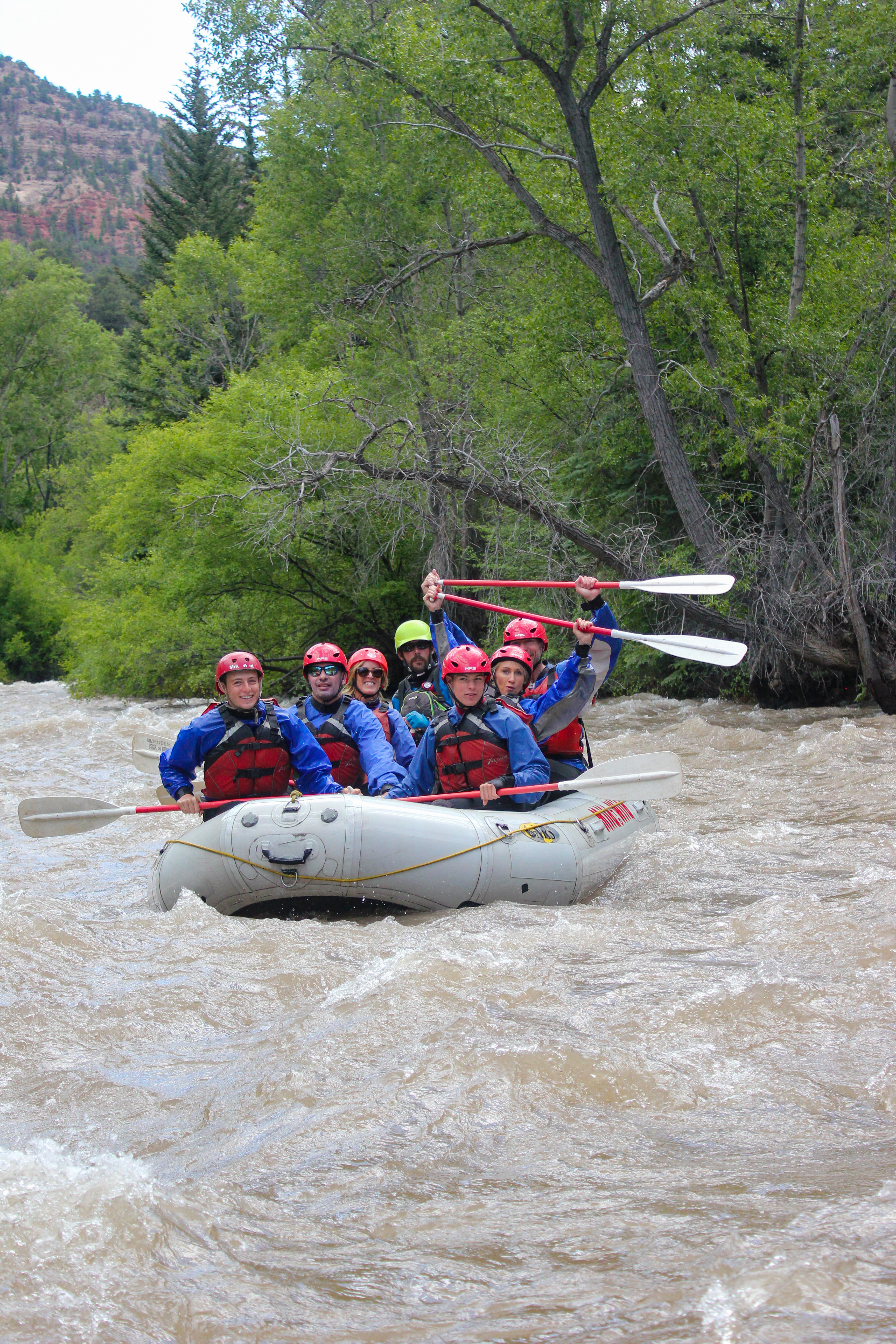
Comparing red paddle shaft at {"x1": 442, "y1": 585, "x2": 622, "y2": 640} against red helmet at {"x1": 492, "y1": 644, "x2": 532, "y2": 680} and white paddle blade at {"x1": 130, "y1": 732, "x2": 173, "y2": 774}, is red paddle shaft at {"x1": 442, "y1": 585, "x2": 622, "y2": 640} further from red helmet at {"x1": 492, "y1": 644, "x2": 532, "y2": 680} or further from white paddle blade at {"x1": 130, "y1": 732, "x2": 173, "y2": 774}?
white paddle blade at {"x1": 130, "y1": 732, "x2": 173, "y2": 774}

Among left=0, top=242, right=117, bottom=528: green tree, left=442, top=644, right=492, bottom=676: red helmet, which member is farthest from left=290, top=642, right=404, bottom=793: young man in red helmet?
left=0, top=242, right=117, bottom=528: green tree

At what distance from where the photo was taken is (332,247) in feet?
59.3

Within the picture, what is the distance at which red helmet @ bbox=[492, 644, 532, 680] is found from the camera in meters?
6.36

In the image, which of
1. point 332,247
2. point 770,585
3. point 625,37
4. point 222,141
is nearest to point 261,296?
point 332,247

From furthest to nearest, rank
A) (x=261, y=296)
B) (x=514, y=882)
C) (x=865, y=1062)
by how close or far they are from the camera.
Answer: (x=261, y=296), (x=514, y=882), (x=865, y=1062)

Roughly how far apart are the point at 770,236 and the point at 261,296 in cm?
1035

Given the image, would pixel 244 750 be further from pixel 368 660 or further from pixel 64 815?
pixel 368 660

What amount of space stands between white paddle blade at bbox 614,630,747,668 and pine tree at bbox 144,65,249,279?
1133 inches

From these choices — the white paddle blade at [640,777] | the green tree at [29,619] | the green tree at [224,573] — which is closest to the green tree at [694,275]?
the green tree at [224,573]

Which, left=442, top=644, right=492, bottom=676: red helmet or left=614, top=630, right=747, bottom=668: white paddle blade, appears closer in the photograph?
left=442, top=644, right=492, bottom=676: red helmet

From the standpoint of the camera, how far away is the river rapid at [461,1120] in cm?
230

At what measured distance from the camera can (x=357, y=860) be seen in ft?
16.8

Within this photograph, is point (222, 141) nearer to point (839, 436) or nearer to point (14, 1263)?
point (839, 436)

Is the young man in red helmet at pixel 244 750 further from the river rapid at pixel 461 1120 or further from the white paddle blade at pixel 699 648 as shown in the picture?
the white paddle blade at pixel 699 648
